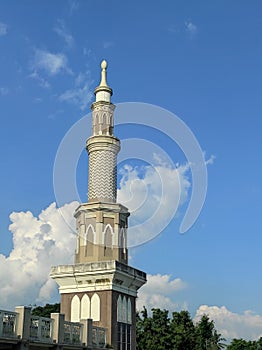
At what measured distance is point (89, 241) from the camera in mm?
40781

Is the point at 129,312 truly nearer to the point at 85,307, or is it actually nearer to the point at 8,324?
Result: the point at 85,307

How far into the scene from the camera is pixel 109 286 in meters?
37.9

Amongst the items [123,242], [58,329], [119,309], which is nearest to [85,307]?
[119,309]

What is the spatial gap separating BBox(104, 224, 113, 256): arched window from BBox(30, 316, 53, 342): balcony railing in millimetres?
10835

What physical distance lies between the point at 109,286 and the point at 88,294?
1.85m

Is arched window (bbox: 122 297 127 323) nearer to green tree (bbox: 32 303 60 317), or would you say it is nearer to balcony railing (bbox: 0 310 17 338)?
balcony railing (bbox: 0 310 17 338)

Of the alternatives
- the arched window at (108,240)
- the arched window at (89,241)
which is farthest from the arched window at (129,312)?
the arched window at (89,241)

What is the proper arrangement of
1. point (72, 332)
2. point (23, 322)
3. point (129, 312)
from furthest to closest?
point (129, 312) < point (72, 332) < point (23, 322)

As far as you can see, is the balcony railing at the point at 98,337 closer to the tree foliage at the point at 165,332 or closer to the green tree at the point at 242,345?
the tree foliage at the point at 165,332

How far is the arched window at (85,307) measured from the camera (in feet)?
125

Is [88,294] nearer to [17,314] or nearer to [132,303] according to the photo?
[132,303]

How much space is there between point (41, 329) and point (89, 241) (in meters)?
12.2

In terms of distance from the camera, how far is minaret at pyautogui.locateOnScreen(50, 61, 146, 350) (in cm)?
3800

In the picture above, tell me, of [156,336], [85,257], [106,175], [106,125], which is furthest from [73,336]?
[156,336]
